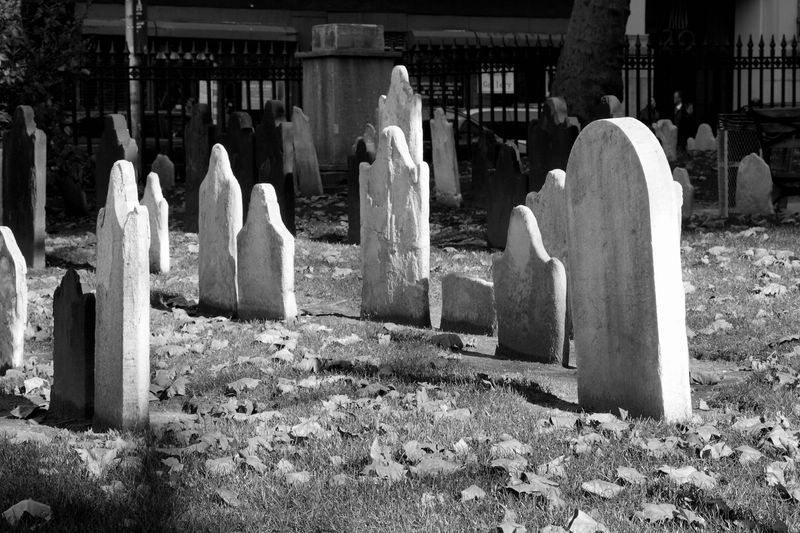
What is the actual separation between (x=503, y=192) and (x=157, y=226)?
3.16 m

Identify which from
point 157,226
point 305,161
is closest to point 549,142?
point 157,226

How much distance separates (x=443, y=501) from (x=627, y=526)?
0.66 metres

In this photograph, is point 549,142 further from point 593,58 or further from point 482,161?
point 593,58

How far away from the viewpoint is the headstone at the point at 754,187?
12.9 m

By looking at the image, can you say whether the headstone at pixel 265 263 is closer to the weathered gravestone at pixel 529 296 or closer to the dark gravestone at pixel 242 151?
the weathered gravestone at pixel 529 296

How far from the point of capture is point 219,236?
8164 millimetres

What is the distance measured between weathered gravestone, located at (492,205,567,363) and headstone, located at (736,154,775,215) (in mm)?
6799

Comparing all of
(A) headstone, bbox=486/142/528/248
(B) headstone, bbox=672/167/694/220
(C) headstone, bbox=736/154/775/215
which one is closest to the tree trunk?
(C) headstone, bbox=736/154/775/215

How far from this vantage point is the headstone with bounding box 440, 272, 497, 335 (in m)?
7.57

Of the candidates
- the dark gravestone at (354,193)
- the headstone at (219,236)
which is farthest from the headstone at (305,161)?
the headstone at (219,236)

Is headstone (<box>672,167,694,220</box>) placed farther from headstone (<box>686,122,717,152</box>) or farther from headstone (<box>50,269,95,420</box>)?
headstone (<box>686,122,717,152</box>)

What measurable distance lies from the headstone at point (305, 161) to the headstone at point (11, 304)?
26.9 ft

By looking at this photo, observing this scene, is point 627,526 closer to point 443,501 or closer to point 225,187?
point 443,501

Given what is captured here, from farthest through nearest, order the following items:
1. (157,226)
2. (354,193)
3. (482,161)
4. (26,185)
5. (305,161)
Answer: (305,161) → (482,161) → (354,193) → (26,185) → (157,226)
